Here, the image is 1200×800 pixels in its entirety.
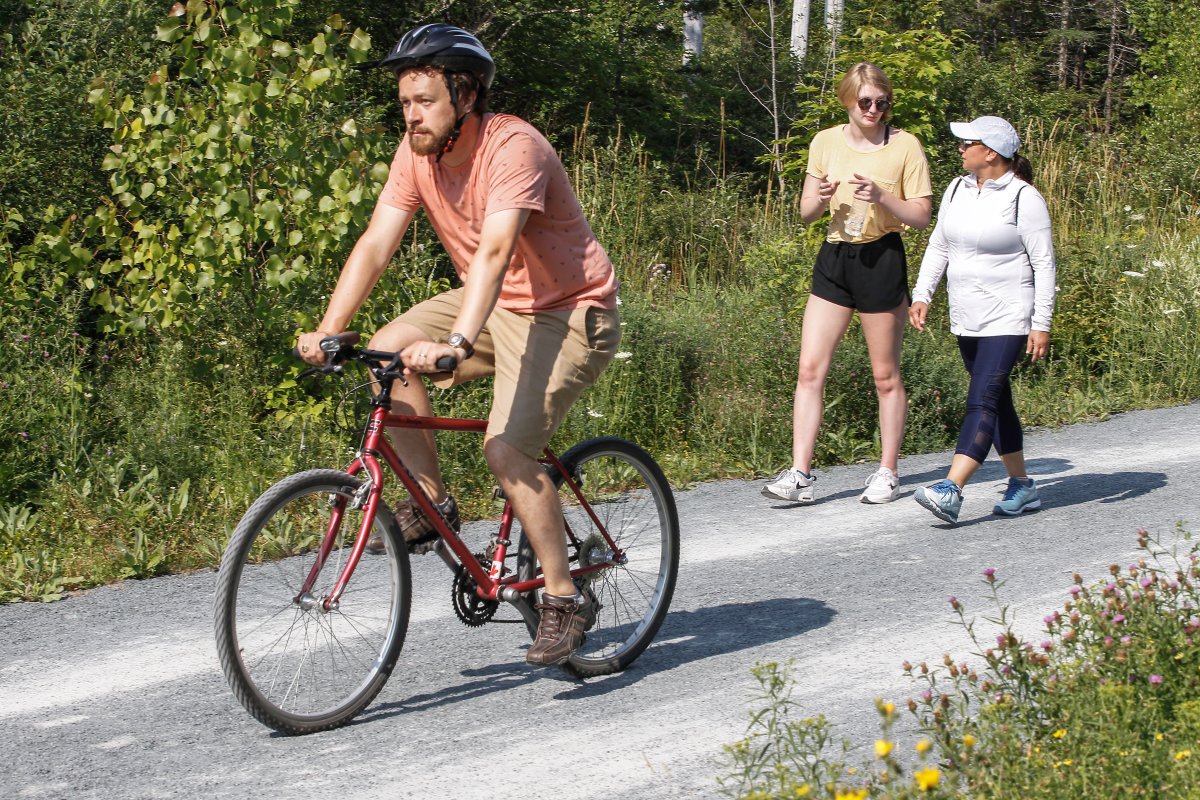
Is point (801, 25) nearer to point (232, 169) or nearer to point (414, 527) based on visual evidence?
point (232, 169)

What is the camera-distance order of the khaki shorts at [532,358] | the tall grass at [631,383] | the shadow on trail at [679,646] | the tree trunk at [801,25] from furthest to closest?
the tree trunk at [801,25]
the tall grass at [631,383]
the shadow on trail at [679,646]
the khaki shorts at [532,358]

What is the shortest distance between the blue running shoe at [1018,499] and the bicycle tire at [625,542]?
8.49 ft

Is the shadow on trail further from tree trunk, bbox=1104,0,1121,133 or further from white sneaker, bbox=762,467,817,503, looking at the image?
tree trunk, bbox=1104,0,1121,133

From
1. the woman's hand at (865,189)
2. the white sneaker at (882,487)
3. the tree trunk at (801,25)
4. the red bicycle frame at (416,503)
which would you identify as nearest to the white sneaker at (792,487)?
the white sneaker at (882,487)

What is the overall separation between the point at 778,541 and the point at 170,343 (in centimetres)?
365

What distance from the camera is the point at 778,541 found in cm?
708

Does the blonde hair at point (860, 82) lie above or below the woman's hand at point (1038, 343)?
above

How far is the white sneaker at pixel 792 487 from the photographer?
7770 millimetres

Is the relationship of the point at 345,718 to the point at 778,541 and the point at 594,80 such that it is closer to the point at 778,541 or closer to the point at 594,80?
the point at 778,541

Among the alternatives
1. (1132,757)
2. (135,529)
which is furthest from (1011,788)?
(135,529)

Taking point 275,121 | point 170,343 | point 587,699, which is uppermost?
point 275,121

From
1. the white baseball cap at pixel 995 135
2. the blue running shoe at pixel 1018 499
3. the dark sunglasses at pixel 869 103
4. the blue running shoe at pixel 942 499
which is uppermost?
the dark sunglasses at pixel 869 103

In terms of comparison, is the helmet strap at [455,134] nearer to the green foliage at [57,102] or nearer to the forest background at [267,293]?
the forest background at [267,293]

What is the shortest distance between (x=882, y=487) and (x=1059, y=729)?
4040 mm
